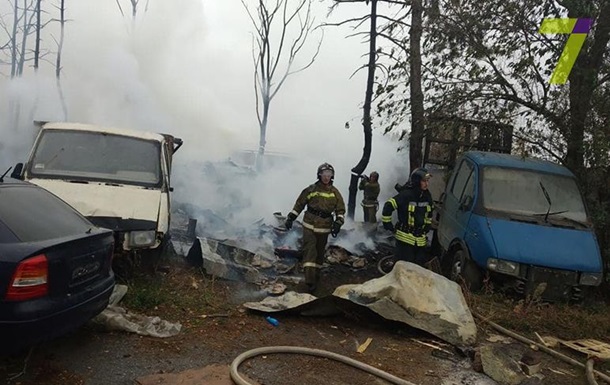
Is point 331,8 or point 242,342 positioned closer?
point 242,342

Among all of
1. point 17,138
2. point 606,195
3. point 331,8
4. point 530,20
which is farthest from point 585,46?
point 17,138

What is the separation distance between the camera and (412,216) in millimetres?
7070

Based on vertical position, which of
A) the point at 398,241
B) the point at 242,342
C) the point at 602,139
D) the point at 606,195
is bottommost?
the point at 242,342

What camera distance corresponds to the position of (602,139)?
7523mm

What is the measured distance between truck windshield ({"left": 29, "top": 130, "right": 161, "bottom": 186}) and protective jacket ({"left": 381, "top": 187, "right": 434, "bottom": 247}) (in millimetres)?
3210

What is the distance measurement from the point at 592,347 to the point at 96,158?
6.14 meters

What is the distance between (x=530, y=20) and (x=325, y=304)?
6222 millimetres

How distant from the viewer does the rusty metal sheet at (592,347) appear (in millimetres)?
4933

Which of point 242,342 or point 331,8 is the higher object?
point 331,8

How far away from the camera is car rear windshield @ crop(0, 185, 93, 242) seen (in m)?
3.54

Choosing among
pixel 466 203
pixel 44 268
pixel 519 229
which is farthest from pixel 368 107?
pixel 44 268

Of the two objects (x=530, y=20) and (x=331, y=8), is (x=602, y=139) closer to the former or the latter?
(x=530, y=20)

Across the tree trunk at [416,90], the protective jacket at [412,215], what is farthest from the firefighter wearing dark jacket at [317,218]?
the tree trunk at [416,90]

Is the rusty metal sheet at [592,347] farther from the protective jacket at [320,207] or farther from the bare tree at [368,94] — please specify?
the bare tree at [368,94]
